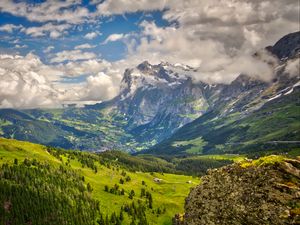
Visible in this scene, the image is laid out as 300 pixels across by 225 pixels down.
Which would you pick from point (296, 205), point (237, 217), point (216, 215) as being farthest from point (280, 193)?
point (216, 215)

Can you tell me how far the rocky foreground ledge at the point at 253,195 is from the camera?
28.5m

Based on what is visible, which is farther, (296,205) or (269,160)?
(269,160)

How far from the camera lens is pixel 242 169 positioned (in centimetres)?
3309

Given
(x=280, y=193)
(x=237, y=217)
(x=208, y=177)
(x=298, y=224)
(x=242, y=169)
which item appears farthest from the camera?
(x=208, y=177)

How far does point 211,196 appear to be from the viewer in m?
35.0

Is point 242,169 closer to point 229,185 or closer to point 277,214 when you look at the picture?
point 229,185

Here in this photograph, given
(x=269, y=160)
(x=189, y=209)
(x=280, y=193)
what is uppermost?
(x=269, y=160)

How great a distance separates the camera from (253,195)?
3056cm

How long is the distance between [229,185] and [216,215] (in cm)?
296

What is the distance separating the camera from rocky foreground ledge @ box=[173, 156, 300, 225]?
28.5 m

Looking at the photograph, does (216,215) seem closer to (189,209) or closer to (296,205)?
(189,209)

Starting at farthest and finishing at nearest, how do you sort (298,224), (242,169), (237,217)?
(242,169) → (237,217) → (298,224)

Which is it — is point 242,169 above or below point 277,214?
above

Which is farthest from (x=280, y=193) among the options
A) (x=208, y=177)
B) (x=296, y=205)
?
(x=208, y=177)
